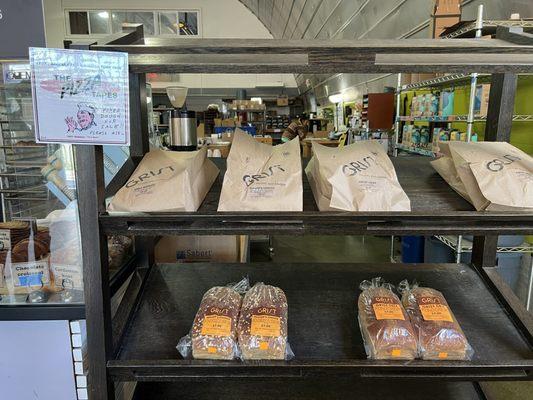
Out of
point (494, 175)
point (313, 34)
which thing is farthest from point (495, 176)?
point (313, 34)

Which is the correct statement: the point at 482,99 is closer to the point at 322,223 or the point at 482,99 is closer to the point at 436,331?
the point at 436,331

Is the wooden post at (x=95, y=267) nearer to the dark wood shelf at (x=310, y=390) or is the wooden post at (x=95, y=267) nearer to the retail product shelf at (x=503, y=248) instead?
the dark wood shelf at (x=310, y=390)

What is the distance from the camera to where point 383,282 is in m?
1.18

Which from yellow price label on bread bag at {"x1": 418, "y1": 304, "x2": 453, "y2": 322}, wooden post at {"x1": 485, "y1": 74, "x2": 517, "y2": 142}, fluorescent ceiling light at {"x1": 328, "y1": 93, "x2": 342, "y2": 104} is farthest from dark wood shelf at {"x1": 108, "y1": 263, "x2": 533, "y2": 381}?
fluorescent ceiling light at {"x1": 328, "y1": 93, "x2": 342, "y2": 104}

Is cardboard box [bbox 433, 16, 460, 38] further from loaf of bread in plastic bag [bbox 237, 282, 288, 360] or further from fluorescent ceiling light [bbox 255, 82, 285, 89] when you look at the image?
fluorescent ceiling light [bbox 255, 82, 285, 89]

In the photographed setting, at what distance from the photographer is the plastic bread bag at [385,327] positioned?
88 centimetres

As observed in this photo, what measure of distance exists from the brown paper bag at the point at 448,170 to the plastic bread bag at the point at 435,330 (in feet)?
0.99

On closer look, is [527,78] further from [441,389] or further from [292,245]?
[292,245]

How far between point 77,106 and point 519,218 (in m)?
1.01

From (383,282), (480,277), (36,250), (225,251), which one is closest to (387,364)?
(383,282)

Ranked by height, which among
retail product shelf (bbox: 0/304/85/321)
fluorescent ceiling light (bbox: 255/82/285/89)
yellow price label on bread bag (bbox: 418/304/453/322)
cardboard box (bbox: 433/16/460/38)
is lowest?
retail product shelf (bbox: 0/304/85/321)

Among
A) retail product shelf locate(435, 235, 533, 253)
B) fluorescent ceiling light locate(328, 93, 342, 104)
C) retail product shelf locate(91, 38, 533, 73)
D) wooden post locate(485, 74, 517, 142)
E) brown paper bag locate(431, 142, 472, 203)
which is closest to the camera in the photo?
retail product shelf locate(91, 38, 533, 73)

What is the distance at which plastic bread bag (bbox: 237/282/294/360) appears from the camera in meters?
0.89

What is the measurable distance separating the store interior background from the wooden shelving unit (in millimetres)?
322
